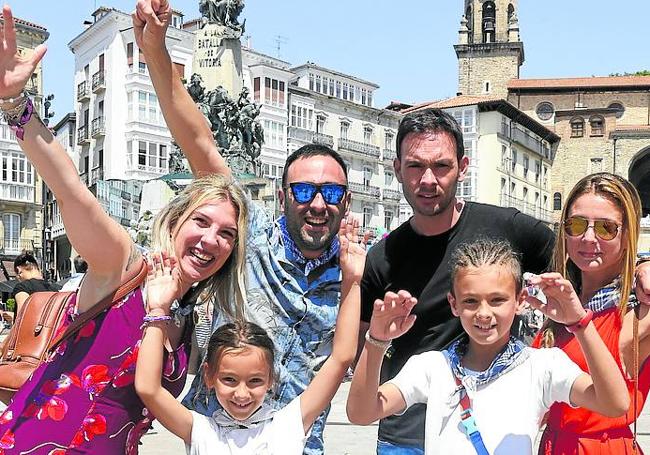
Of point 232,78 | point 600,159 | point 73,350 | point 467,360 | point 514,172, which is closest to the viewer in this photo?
point 73,350

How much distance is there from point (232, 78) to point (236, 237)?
60.4 ft

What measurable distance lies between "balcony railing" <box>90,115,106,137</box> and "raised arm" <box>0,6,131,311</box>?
4504 centimetres

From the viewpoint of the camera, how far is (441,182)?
342 centimetres

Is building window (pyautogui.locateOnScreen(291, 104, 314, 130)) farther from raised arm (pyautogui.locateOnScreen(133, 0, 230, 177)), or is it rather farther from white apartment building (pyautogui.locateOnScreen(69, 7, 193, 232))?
raised arm (pyautogui.locateOnScreen(133, 0, 230, 177))

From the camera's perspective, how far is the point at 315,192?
129 inches

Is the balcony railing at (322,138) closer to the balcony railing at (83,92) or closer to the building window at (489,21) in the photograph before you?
the balcony railing at (83,92)

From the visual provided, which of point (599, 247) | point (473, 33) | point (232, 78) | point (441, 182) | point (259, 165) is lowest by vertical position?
point (599, 247)

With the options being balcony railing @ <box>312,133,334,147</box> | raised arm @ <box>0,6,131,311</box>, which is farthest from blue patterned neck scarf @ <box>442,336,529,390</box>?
balcony railing @ <box>312,133,334,147</box>

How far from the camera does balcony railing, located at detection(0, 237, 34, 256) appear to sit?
153 ft

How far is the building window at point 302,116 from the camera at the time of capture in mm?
53925

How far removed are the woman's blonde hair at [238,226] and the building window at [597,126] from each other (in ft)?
235

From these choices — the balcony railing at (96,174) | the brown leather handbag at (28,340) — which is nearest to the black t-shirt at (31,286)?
the brown leather handbag at (28,340)

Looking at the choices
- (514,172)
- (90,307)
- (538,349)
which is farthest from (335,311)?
(514,172)

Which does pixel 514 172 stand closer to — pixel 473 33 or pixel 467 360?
pixel 473 33
